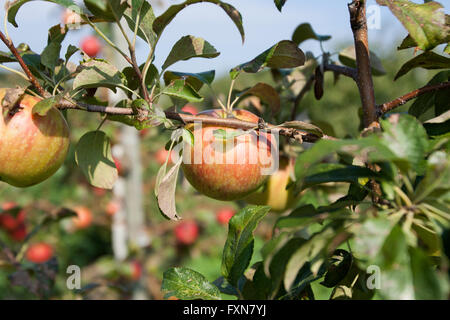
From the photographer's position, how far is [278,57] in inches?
26.1

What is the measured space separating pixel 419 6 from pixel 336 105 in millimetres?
5972

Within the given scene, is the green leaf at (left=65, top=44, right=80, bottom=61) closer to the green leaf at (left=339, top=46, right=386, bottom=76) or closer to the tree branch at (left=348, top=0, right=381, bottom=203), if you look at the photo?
the tree branch at (left=348, top=0, right=381, bottom=203)

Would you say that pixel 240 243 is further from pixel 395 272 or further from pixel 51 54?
pixel 51 54

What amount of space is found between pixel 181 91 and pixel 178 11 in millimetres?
110

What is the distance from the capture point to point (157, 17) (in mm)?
589

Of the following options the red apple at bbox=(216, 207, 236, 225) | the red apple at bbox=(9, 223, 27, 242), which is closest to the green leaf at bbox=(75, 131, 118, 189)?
the red apple at bbox=(9, 223, 27, 242)

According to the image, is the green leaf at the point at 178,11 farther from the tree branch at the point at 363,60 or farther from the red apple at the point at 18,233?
the red apple at the point at 18,233

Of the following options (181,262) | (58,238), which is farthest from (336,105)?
(58,238)

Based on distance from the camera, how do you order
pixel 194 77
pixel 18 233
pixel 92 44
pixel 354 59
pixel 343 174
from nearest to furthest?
pixel 343 174 → pixel 194 77 → pixel 354 59 → pixel 18 233 → pixel 92 44

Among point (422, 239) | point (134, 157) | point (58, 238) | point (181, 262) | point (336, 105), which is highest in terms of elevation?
point (336, 105)

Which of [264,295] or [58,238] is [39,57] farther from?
[58,238]

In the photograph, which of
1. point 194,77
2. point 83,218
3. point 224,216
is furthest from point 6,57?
point 224,216

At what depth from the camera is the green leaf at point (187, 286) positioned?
54 centimetres

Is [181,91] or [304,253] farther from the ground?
[181,91]
